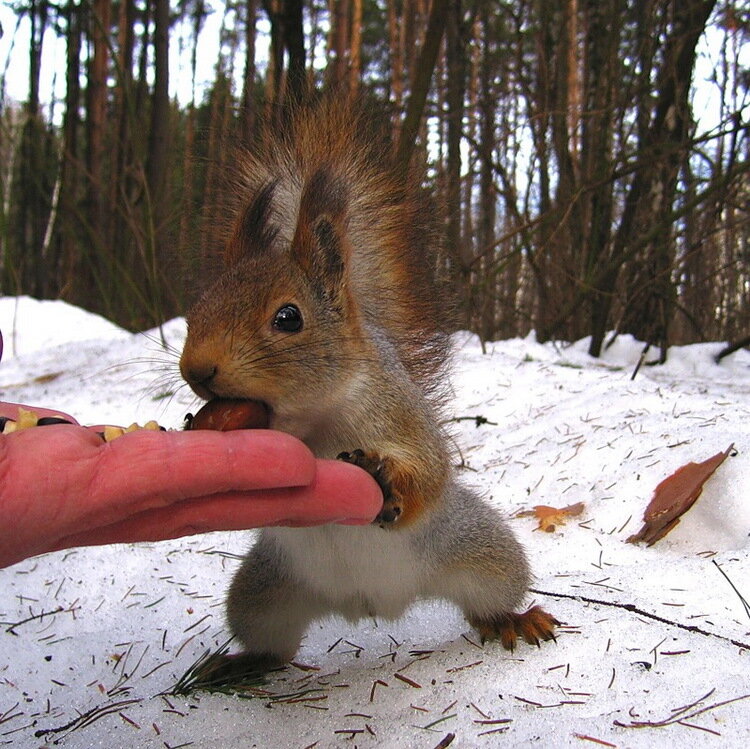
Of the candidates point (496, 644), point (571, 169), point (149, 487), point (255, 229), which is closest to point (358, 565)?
point (496, 644)

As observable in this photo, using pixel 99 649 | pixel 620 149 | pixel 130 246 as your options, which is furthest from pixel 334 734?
pixel 130 246

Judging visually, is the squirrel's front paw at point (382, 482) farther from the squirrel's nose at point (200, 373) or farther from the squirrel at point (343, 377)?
the squirrel's nose at point (200, 373)

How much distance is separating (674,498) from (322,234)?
1.51 metres

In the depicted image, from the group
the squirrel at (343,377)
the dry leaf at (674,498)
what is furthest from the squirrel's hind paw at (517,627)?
the dry leaf at (674,498)

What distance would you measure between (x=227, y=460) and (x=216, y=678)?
956mm

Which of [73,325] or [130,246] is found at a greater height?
[130,246]

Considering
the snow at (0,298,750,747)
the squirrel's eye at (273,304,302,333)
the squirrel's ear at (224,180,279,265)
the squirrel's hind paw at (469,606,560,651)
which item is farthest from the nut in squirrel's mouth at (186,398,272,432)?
the squirrel's hind paw at (469,606,560,651)

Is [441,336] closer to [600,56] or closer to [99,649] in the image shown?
[99,649]

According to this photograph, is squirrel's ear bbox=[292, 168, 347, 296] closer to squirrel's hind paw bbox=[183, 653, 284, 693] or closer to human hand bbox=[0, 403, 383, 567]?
human hand bbox=[0, 403, 383, 567]

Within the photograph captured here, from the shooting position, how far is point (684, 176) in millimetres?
6039

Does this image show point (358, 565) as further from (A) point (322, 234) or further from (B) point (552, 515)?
(B) point (552, 515)

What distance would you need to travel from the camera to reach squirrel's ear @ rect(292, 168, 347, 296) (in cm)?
198

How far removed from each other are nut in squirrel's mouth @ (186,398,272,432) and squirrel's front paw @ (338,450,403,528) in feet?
0.72

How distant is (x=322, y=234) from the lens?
6.57ft
